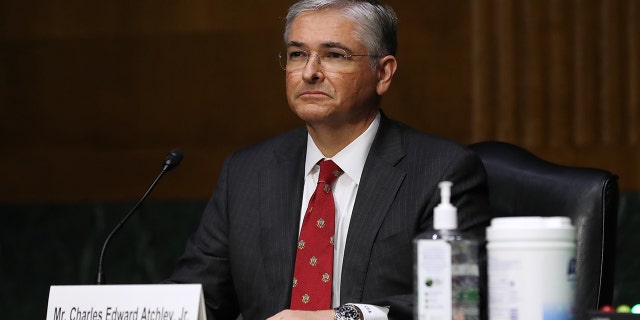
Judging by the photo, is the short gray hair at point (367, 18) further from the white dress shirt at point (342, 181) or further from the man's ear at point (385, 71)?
the white dress shirt at point (342, 181)

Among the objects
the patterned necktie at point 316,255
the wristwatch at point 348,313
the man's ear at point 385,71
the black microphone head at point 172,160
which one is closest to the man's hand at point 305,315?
the wristwatch at point 348,313

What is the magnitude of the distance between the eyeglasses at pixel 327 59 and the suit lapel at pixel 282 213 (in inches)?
11.3

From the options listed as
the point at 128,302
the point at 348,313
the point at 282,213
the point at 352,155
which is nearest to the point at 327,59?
the point at 352,155

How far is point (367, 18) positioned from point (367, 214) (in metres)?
0.52

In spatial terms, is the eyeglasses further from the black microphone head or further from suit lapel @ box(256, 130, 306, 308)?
the black microphone head

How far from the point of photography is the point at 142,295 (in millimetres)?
2162

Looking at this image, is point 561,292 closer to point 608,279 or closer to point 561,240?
point 561,240

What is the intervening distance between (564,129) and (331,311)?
Answer: 7.57 ft

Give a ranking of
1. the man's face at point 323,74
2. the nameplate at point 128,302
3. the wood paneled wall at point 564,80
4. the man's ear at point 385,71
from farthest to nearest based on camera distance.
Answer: the wood paneled wall at point 564,80, the man's ear at point 385,71, the man's face at point 323,74, the nameplate at point 128,302

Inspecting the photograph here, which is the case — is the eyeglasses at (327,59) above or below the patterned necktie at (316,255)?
above

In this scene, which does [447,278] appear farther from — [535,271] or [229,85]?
[229,85]

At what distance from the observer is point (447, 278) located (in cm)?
173

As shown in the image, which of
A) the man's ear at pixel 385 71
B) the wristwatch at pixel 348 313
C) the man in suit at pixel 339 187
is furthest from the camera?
the man's ear at pixel 385 71

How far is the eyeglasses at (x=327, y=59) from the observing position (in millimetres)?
2857
